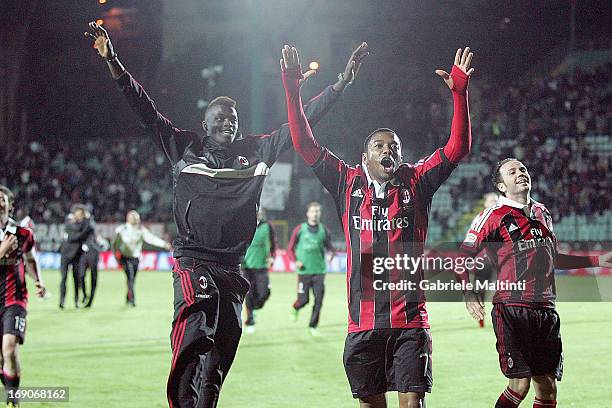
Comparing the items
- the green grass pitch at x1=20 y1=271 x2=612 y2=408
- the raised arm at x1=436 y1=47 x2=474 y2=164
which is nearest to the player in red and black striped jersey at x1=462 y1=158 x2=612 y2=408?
the raised arm at x1=436 y1=47 x2=474 y2=164

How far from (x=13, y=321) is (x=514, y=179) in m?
4.62

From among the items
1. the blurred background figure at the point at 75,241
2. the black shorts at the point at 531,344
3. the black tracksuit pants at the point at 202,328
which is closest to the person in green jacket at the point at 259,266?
the blurred background figure at the point at 75,241

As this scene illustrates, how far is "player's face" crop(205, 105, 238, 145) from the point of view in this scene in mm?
6605

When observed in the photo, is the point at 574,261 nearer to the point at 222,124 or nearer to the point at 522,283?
the point at 522,283

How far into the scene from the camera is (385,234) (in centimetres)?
591

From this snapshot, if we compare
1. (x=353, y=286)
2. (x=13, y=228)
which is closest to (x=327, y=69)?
(x=13, y=228)

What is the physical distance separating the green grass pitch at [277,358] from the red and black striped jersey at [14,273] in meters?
1.20

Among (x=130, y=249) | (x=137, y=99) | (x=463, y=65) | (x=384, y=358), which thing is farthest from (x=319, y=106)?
(x=130, y=249)

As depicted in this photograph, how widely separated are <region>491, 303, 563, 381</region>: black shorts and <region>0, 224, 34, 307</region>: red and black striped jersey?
4436mm

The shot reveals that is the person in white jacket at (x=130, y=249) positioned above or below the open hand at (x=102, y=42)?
below

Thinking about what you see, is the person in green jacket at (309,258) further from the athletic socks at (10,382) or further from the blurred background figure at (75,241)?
the athletic socks at (10,382)

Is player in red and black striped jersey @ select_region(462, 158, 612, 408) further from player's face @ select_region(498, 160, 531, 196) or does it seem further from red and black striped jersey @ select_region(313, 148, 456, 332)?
red and black striped jersey @ select_region(313, 148, 456, 332)

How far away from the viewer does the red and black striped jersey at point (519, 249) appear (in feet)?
22.6

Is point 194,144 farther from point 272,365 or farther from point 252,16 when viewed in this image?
point 252,16
